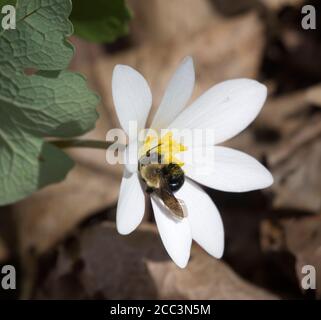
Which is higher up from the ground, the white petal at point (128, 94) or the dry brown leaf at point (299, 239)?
the white petal at point (128, 94)

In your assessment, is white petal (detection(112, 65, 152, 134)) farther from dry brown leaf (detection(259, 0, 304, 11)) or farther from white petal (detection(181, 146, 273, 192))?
dry brown leaf (detection(259, 0, 304, 11))

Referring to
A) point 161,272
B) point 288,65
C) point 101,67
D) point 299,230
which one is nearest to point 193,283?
point 161,272

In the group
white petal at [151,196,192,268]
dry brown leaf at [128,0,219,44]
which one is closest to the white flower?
white petal at [151,196,192,268]
